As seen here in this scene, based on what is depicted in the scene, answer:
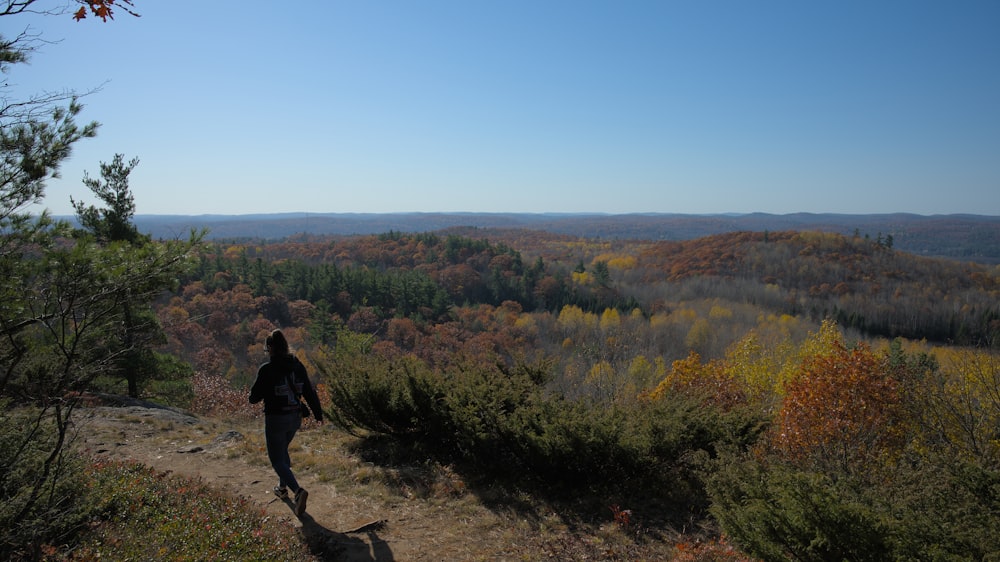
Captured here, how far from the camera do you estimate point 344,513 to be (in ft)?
18.4

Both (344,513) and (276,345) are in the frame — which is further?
(344,513)

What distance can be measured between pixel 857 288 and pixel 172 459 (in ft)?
327

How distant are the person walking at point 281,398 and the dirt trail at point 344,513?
488 millimetres

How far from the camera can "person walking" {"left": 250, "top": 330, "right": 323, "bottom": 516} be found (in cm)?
532

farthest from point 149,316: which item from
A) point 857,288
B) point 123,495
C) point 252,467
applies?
point 857,288

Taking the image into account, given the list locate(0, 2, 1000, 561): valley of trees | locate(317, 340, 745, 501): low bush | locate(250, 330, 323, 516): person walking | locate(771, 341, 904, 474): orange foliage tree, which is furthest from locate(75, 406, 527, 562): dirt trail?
locate(771, 341, 904, 474): orange foliage tree

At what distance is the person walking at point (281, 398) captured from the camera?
5316mm

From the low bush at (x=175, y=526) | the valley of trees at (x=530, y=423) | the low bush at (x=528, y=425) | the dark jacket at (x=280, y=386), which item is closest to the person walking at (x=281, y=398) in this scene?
the dark jacket at (x=280, y=386)

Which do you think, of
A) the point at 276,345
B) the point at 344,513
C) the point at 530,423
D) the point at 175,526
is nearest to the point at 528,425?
the point at 530,423

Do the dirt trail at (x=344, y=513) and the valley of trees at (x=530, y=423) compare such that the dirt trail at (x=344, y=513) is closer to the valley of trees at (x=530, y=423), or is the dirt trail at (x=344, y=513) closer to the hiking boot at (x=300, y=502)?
the hiking boot at (x=300, y=502)

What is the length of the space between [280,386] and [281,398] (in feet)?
0.46

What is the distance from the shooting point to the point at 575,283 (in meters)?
86.4

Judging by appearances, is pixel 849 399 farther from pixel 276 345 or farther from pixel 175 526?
pixel 175 526

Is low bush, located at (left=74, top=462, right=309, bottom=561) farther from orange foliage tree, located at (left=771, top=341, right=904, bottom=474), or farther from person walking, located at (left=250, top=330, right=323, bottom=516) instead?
orange foliage tree, located at (left=771, top=341, right=904, bottom=474)
